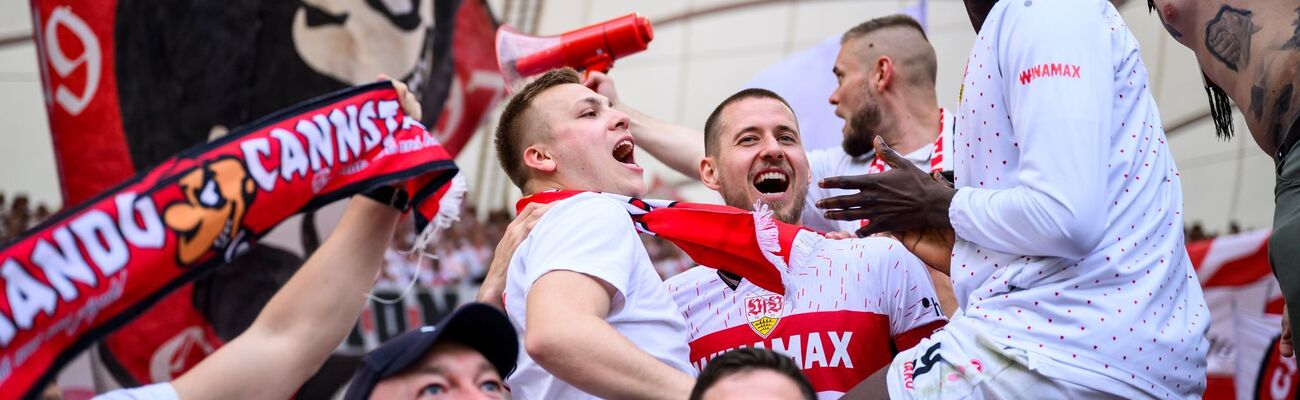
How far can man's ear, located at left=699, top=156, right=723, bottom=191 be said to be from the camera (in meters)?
3.87

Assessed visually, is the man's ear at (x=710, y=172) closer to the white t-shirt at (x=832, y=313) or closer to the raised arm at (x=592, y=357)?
the white t-shirt at (x=832, y=313)

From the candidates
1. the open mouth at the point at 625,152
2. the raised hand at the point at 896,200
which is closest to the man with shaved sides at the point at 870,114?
the open mouth at the point at 625,152

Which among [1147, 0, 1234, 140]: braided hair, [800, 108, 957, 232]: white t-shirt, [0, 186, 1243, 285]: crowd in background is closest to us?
[1147, 0, 1234, 140]: braided hair

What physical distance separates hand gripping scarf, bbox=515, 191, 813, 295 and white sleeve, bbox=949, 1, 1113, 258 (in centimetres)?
63

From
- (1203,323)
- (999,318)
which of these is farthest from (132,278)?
(1203,323)

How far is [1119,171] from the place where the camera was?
94.2 inches

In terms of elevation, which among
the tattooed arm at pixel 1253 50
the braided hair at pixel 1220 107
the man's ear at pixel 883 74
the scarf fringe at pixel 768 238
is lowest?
the scarf fringe at pixel 768 238

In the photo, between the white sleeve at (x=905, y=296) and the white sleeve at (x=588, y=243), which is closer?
the white sleeve at (x=588, y=243)

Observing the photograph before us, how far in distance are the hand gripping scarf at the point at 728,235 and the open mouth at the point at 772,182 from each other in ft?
1.90

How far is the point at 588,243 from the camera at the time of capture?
8.74 ft

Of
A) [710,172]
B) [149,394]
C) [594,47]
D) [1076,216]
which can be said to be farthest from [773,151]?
[149,394]

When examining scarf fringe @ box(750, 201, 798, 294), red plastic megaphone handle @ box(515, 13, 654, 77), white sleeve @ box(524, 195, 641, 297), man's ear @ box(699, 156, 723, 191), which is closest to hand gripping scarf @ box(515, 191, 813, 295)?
scarf fringe @ box(750, 201, 798, 294)

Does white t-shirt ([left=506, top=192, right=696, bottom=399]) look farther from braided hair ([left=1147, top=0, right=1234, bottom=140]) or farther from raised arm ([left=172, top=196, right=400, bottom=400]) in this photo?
braided hair ([left=1147, top=0, right=1234, bottom=140])

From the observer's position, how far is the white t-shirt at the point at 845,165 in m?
3.99
